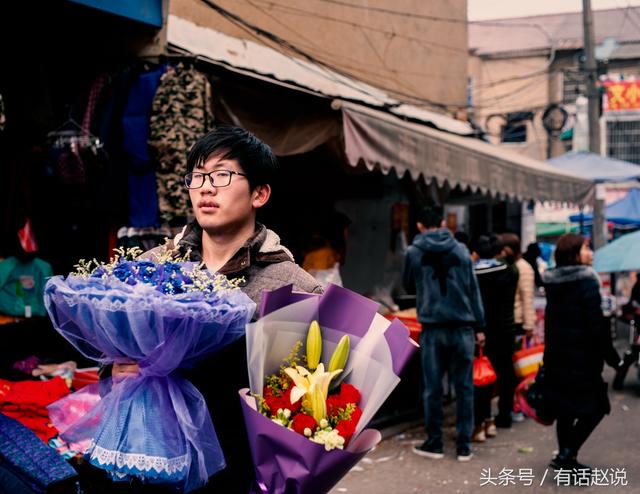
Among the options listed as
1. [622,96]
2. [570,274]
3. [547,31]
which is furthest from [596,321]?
[547,31]

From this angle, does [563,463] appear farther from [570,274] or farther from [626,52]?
[626,52]

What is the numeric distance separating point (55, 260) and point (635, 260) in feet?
24.0

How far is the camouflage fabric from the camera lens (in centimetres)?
530

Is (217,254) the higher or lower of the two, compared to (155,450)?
higher

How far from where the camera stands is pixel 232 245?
2662 millimetres

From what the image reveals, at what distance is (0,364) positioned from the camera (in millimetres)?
5582

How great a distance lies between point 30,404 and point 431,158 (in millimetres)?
4451

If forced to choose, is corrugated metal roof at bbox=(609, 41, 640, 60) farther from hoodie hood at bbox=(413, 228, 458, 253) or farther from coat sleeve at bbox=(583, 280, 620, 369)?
coat sleeve at bbox=(583, 280, 620, 369)

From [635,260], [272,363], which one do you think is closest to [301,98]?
[272,363]

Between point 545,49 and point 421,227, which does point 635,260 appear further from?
point 545,49

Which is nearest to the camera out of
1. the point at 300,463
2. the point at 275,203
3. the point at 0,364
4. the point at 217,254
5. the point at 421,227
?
the point at 300,463

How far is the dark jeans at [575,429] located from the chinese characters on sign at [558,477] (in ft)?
0.70

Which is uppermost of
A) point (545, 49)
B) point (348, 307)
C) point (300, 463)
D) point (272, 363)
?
point (545, 49)

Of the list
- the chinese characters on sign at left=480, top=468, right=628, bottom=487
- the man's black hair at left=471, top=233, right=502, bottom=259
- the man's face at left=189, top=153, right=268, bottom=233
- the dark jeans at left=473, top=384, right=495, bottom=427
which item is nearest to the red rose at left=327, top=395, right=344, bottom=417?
the man's face at left=189, top=153, right=268, bottom=233
